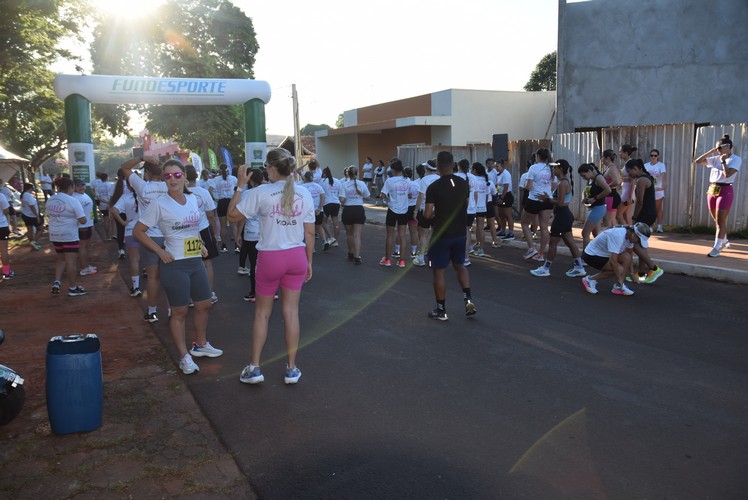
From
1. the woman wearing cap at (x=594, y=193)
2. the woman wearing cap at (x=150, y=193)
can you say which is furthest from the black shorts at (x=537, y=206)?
the woman wearing cap at (x=150, y=193)

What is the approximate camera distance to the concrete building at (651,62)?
1811cm

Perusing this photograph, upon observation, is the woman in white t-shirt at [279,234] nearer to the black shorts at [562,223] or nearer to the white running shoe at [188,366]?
the white running shoe at [188,366]

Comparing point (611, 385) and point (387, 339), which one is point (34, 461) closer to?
point (387, 339)

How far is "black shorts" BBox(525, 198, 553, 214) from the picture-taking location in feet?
33.4

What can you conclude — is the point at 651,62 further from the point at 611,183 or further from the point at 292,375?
the point at 292,375

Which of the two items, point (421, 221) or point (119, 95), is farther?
point (119, 95)

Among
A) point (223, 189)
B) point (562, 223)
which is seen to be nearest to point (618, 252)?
point (562, 223)

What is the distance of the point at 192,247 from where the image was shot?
5191 mm

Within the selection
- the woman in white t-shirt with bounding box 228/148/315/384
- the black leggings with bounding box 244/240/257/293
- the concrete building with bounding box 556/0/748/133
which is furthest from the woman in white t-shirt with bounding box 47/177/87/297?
the concrete building with bounding box 556/0/748/133

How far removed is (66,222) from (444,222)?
556cm

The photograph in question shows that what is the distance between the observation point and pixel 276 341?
6.23 m

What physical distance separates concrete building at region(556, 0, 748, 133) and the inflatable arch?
33.8 feet

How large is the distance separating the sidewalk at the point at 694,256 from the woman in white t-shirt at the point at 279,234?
6.71m

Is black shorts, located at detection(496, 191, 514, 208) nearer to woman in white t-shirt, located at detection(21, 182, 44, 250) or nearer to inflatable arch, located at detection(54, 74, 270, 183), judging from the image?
inflatable arch, located at detection(54, 74, 270, 183)
